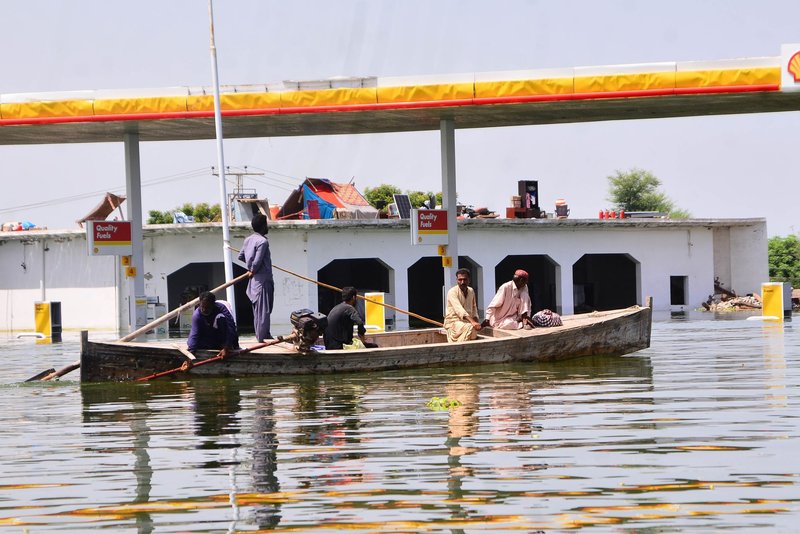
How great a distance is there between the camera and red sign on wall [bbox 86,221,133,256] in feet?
81.2

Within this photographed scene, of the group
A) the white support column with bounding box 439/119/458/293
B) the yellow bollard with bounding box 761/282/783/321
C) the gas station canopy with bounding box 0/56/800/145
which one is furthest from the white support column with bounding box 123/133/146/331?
the yellow bollard with bounding box 761/282/783/321

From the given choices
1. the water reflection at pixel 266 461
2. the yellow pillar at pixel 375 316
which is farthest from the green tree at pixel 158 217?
the water reflection at pixel 266 461

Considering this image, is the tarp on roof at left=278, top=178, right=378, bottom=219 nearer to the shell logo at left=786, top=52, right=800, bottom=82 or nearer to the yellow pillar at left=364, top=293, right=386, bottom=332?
the yellow pillar at left=364, top=293, right=386, bottom=332

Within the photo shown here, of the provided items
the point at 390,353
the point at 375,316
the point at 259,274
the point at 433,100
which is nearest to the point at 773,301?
the point at 375,316

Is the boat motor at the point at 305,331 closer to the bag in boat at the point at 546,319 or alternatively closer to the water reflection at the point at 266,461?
the water reflection at the point at 266,461

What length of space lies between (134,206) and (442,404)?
655 inches

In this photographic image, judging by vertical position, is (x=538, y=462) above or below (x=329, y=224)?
below

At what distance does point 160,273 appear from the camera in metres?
33.1

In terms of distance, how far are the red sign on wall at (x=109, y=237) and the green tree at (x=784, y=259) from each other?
30.5 m

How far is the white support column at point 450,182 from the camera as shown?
81.4 ft

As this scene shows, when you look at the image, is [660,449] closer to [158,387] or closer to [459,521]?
[459,521]

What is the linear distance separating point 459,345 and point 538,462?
729 cm

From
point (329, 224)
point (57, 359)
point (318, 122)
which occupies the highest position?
point (318, 122)

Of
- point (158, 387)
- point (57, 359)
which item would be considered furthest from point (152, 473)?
point (57, 359)
